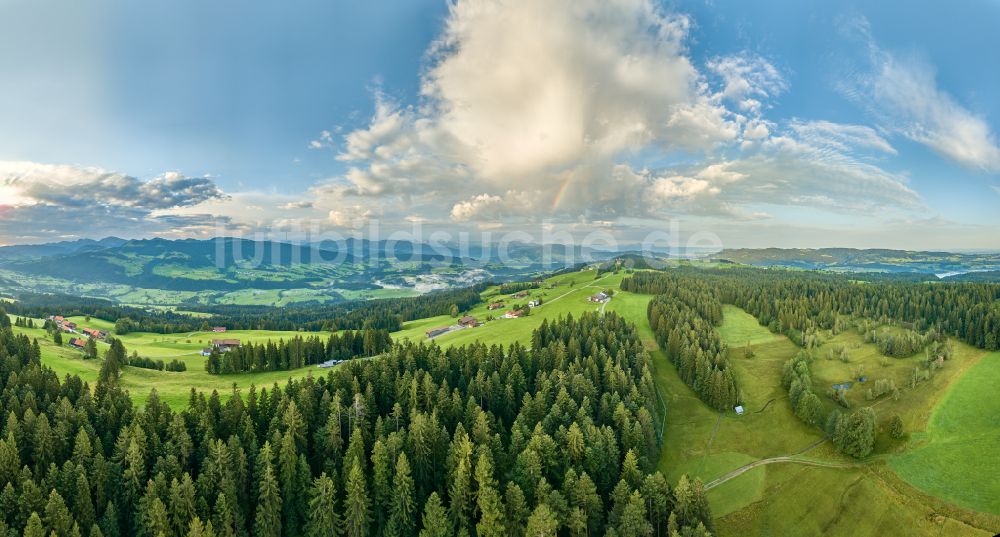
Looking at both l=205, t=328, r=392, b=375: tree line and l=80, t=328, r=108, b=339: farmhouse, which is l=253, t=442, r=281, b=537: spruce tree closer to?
l=205, t=328, r=392, b=375: tree line

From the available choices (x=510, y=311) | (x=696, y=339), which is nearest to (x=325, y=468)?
(x=696, y=339)

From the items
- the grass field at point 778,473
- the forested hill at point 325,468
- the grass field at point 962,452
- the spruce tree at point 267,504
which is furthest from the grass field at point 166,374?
the grass field at point 962,452

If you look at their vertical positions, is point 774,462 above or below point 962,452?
below

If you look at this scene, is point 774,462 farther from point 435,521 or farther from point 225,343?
point 225,343

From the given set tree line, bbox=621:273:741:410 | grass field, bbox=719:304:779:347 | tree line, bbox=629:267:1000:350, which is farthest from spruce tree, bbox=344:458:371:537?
tree line, bbox=629:267:1000:350

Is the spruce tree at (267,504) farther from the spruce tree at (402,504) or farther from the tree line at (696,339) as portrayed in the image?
the tree line at (696,339)

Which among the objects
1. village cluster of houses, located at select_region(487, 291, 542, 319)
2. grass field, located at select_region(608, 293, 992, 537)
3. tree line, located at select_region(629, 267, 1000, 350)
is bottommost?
grass field, located at select_region(608, 293, 992, 537)

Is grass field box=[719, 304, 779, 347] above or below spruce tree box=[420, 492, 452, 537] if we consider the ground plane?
above

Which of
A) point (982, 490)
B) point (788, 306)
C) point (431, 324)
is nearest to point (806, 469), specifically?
point (982, 490)
